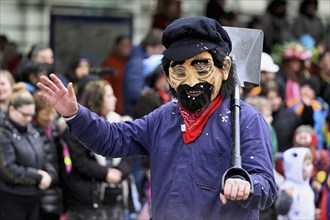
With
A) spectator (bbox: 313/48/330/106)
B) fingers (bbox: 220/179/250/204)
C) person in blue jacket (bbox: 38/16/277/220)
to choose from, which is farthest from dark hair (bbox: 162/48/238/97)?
spectator (bbox: 313/48/330/106)

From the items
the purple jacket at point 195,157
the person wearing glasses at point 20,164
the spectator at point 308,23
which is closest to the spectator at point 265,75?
the person wearing glasses at point 20,164

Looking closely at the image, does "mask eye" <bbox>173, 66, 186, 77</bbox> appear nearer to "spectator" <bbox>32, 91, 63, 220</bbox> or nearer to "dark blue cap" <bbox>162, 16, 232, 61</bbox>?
"dark blue cap" <bbox>162, 16, 232, 61</bbox>

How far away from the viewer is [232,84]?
4715mm

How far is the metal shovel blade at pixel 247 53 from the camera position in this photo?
5.05m

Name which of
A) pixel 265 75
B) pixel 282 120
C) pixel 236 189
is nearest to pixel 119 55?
pixel 265 75

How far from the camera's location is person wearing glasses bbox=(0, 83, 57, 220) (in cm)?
745

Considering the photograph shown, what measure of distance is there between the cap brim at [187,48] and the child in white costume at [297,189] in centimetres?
337

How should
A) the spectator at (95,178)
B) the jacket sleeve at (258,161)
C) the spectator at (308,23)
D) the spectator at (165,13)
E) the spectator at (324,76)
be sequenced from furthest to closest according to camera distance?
the spectator at (308,23) → the spectator at (165,13) → the spectator at (324,76) → the spectator at (95,178) → the jacket sleeve at (258,161)

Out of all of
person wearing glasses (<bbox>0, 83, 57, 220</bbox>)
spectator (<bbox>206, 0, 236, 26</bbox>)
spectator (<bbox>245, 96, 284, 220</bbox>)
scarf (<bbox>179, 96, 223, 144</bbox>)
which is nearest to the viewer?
scarf (<bbox>179, 96, 223, 144</bbox>)

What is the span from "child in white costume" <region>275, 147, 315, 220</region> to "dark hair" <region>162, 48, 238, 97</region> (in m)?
3.14

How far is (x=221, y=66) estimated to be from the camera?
183 inches

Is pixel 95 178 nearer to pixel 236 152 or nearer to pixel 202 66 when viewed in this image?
pixel 202 66

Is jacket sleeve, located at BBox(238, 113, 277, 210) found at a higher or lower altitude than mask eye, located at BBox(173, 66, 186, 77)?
lower

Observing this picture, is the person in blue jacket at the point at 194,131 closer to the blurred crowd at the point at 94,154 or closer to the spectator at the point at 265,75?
the blurred crowd at the point at 94,154
